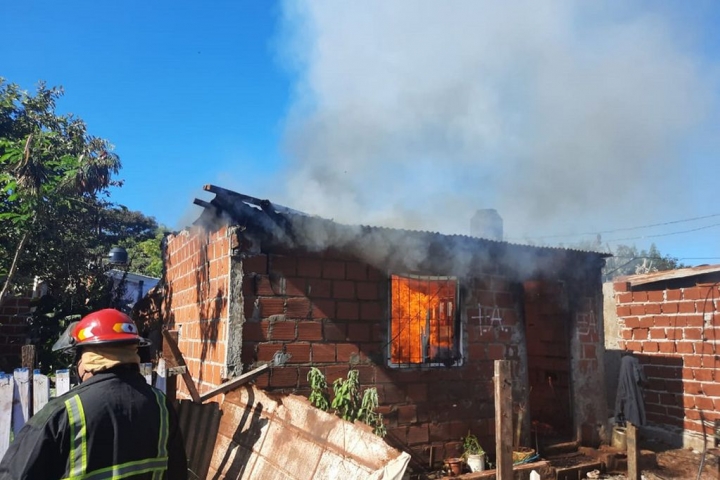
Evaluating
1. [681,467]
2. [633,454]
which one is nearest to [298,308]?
[633,454]

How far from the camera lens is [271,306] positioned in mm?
5910

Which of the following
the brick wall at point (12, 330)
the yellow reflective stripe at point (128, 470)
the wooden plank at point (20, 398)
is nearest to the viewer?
the yellow reflective stripe at point (128, 470)

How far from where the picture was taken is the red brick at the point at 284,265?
19.7ft

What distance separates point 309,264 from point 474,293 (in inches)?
105

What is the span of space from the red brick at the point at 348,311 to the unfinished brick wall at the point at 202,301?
4.47ft

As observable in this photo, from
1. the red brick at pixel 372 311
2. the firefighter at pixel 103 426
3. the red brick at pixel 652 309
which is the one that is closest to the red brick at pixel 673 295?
the red brick at pixel 652 309

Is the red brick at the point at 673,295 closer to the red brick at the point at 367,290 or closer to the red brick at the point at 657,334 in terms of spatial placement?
the red brick at the point at 657,334

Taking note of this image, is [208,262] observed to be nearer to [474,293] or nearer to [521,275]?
[474,293]

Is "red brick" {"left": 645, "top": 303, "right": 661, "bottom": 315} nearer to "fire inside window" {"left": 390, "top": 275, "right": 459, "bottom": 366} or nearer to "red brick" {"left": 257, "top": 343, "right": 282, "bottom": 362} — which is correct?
"fire inside window" {"left": 390, "top": 275, "right": 459, "bottom": 366}

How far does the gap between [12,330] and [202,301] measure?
5694mm

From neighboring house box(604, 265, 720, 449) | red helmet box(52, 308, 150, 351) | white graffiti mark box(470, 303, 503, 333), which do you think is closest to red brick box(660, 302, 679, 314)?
neighboring house box(604, 265, 720, 449)

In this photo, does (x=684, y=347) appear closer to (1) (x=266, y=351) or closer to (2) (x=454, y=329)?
(2) (x=454, y=329)

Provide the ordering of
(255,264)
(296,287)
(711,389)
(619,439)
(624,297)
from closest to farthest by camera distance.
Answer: (255,264), (296,287), (619,439), (711,389), (624,297)

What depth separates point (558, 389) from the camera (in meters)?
8.79
